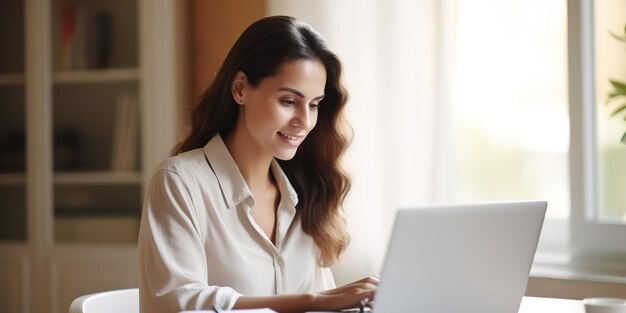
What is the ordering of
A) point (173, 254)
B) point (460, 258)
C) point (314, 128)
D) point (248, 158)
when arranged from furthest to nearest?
1. point (314, 128)
2. point (248, 158)
3. point (173, 254)
4. point (460, 258)

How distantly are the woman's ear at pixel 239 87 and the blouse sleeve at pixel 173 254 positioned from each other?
239mm

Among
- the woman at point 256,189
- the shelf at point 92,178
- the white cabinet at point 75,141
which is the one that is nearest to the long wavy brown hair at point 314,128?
the woman at point 256,189

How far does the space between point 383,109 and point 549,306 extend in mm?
1058

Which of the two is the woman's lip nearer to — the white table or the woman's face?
the woman's face

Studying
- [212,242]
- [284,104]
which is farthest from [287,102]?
[212,242]

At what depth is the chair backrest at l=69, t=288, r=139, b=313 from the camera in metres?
1.74

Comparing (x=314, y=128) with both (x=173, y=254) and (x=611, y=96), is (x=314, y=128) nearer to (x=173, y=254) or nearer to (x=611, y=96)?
(x=173, y=254)

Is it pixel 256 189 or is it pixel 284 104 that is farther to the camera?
pixel 256 189

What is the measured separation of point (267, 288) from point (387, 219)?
2.91ft

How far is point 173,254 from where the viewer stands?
1.62 metres

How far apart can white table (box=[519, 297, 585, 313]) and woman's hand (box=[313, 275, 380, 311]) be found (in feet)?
1.22

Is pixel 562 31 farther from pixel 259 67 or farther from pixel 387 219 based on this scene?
pixel 259 67

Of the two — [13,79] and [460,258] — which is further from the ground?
[13,79]

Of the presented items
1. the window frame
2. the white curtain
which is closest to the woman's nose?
the white curtain
